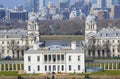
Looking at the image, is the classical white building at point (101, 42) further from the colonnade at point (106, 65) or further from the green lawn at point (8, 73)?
the green lawn at point (8, 73)

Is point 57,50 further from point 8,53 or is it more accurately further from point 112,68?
point 8,53

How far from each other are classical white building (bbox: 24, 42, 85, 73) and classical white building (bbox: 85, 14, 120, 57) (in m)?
15.6

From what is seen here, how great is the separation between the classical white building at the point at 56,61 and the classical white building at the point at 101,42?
51.1 feet

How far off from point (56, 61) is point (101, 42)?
22515mm

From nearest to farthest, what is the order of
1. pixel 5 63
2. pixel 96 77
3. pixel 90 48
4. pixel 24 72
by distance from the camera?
pixel 96 77, pixel 24 72, pixel 5 63, pixel 90 48

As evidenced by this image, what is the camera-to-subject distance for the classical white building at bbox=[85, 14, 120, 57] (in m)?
75.6

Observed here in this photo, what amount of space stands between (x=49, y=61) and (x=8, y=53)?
2040cm

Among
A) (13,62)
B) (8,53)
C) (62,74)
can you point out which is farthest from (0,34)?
(62,74)

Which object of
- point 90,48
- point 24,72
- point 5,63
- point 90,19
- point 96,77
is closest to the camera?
point 96,77

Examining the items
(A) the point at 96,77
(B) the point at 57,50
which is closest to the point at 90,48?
(B) the point at 57,50

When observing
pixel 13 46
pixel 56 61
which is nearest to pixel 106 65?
pixel 56 61

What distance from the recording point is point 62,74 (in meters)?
55.1

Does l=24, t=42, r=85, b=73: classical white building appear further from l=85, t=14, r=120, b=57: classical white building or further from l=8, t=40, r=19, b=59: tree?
l=8, t=40, r=19, b=59: tree

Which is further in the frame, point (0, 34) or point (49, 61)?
point (0, 34)
